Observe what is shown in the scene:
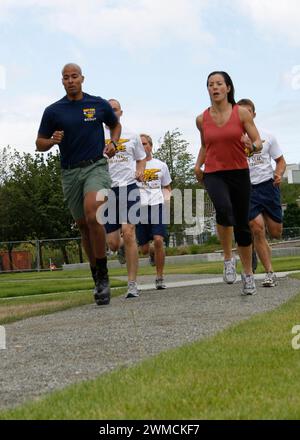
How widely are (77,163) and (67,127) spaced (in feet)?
1.21

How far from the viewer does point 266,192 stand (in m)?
10.3

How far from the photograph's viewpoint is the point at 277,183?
10359mm

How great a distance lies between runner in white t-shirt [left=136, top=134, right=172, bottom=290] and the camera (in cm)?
1120

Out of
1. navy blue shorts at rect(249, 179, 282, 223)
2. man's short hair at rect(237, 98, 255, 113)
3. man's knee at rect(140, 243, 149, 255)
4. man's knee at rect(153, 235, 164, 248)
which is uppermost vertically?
man's short hair at rect(237, 98, 255, 113)

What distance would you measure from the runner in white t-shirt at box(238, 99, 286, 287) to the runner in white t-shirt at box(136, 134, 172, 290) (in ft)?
4.85

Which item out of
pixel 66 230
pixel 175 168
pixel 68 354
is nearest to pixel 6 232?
pixel 66 230

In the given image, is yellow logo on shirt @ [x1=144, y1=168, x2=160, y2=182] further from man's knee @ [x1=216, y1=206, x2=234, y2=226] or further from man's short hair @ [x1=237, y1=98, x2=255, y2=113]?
man's knee @ [x1=216, y1=206, x2=234, y2=226]

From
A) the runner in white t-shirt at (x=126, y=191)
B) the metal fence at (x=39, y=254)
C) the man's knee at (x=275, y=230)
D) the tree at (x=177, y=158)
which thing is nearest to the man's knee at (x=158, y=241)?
the runner in white t-shirt at (x=126, y=191)

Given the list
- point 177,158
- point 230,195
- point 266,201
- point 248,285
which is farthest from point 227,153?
point 177,158

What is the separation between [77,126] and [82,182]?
0.56 metres

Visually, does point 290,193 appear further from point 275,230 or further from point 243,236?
point 243,236

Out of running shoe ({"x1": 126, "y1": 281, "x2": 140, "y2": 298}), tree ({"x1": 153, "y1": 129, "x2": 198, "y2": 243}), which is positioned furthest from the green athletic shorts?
tree ({"x1": 153, "y1": 129, "x2": 198, "y2": 243})

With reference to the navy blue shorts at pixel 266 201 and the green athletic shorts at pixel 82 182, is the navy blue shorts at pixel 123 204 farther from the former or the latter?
the navy blue shorts at pixel 266 201
